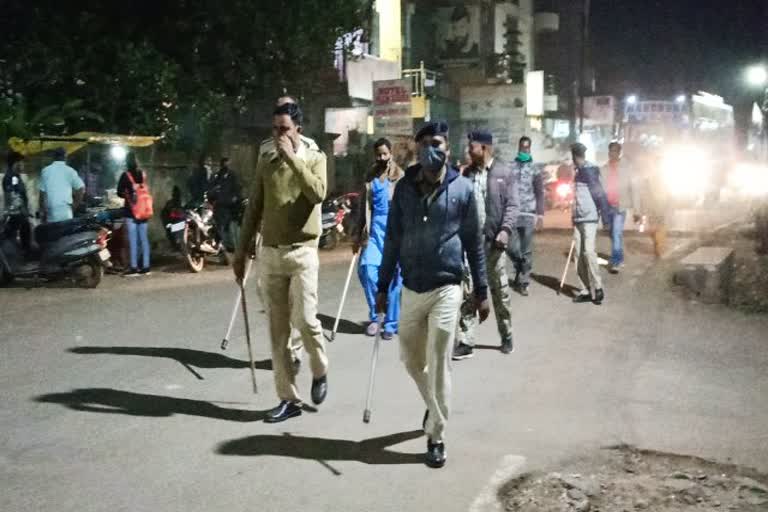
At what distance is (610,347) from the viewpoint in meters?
8.76

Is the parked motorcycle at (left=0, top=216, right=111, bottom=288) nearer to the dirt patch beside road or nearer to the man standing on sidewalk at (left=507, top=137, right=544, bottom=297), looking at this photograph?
the man standing on sidewalk at (left=507, top=137, right=544, bottom=297)

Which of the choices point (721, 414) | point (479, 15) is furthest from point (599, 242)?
point (479, 15)

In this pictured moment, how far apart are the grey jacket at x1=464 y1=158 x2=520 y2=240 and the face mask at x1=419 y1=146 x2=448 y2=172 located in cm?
329

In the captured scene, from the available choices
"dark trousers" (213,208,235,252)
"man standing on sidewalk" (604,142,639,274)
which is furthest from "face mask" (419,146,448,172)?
"dark trousers" (213,208,235,252)

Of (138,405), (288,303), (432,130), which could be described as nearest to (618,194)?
(288,303)

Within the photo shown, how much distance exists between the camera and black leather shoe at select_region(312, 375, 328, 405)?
6414 mm

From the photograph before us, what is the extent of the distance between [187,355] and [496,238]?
3.14 meters

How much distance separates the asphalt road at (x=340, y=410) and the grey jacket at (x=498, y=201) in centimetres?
120

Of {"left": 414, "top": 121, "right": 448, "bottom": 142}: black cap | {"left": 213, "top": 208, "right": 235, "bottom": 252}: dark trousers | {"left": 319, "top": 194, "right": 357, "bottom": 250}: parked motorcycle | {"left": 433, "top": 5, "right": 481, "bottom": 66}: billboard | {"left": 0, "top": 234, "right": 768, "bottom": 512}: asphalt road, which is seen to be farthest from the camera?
{"left": 433, "top": 5, "right": 481, "bottom": 66}: billboard

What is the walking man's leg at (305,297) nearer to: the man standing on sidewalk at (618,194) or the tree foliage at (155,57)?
the man standing on sidewalk at (618,194)

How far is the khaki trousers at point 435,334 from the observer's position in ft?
17.1

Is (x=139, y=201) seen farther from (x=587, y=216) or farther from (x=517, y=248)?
(x=587, y=216)

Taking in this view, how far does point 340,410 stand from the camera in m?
6.46

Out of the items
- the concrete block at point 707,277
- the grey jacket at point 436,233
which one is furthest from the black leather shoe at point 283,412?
the concrete block at point 707,277
